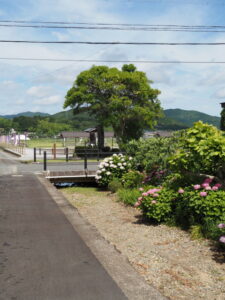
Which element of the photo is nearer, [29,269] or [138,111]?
[29,269]

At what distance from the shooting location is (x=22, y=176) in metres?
16.6

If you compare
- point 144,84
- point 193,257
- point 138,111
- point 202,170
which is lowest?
point 193,257

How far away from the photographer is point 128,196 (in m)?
12.1

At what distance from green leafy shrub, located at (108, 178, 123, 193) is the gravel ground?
394cm

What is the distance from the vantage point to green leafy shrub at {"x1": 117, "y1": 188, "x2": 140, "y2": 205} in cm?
1175

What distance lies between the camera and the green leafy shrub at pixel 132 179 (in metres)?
13.7

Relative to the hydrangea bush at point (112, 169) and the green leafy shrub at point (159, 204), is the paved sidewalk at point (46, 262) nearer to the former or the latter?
the green leafy shrub at point (159, 204)

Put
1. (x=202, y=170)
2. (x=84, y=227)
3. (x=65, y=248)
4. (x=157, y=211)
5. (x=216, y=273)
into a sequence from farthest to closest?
(x=202, y=170)
(x=157, y=211)
(x=84, y=227)
(x=65, y=248)
(x=216, y=273)

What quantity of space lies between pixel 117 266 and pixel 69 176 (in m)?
12.0

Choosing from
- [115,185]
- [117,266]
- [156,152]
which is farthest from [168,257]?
[115,185]

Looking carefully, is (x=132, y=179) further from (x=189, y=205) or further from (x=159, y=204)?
A: (x=189, y=205)

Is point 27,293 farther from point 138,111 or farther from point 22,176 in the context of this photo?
point 138,111

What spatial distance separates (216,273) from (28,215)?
4.94 m

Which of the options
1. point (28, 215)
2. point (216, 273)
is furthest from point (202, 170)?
point (28, 215)
